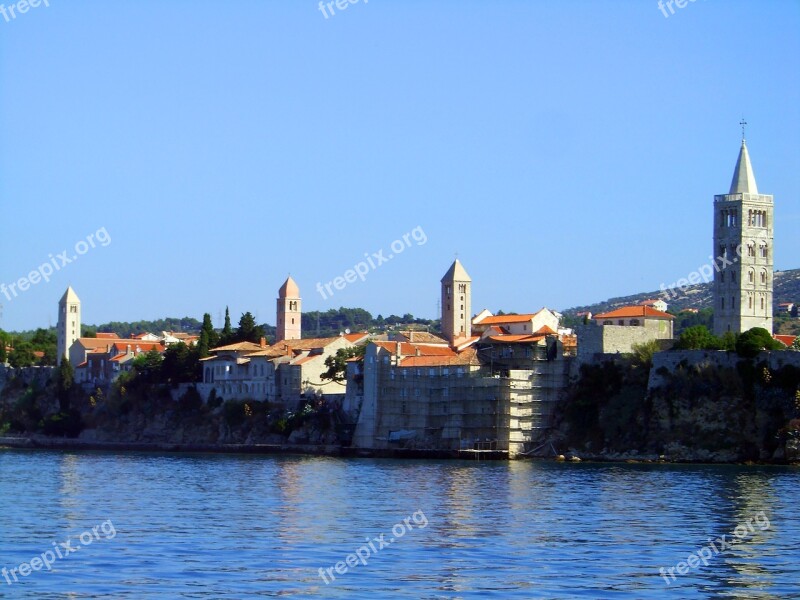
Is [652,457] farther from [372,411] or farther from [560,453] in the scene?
[372,411]

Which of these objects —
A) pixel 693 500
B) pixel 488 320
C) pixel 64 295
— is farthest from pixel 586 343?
pixel 64 295

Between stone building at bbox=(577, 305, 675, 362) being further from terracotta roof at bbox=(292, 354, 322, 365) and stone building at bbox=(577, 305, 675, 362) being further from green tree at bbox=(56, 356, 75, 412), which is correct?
green tree at bbox=(56, 356, 75, 412)

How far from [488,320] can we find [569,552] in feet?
213

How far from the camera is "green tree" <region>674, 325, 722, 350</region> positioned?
228 feet

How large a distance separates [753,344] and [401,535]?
35693 mm

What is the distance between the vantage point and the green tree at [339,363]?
85.8 m

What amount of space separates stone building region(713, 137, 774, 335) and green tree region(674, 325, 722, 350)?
7.52m

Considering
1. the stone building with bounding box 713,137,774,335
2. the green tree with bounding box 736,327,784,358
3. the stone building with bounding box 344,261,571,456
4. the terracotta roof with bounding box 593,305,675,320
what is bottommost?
the stone building with bounding box 344,261,571,456

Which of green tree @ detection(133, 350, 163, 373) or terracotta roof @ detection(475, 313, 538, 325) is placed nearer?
terracotta roof @ detection(475, 313, 538, 325)

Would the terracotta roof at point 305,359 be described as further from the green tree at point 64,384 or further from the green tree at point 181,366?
the green tree at point 64,384

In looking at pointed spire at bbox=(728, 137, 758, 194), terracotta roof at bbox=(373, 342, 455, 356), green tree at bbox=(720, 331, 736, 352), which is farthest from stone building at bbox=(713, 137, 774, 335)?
terracotta roof at bbox=(373, 342, 455, 356)

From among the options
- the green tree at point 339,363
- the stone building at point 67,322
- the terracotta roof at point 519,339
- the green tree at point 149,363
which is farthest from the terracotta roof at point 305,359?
the stone building at point 67,322

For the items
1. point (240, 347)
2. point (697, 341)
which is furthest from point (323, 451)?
point (697, 341)

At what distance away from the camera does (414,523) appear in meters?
36.1
